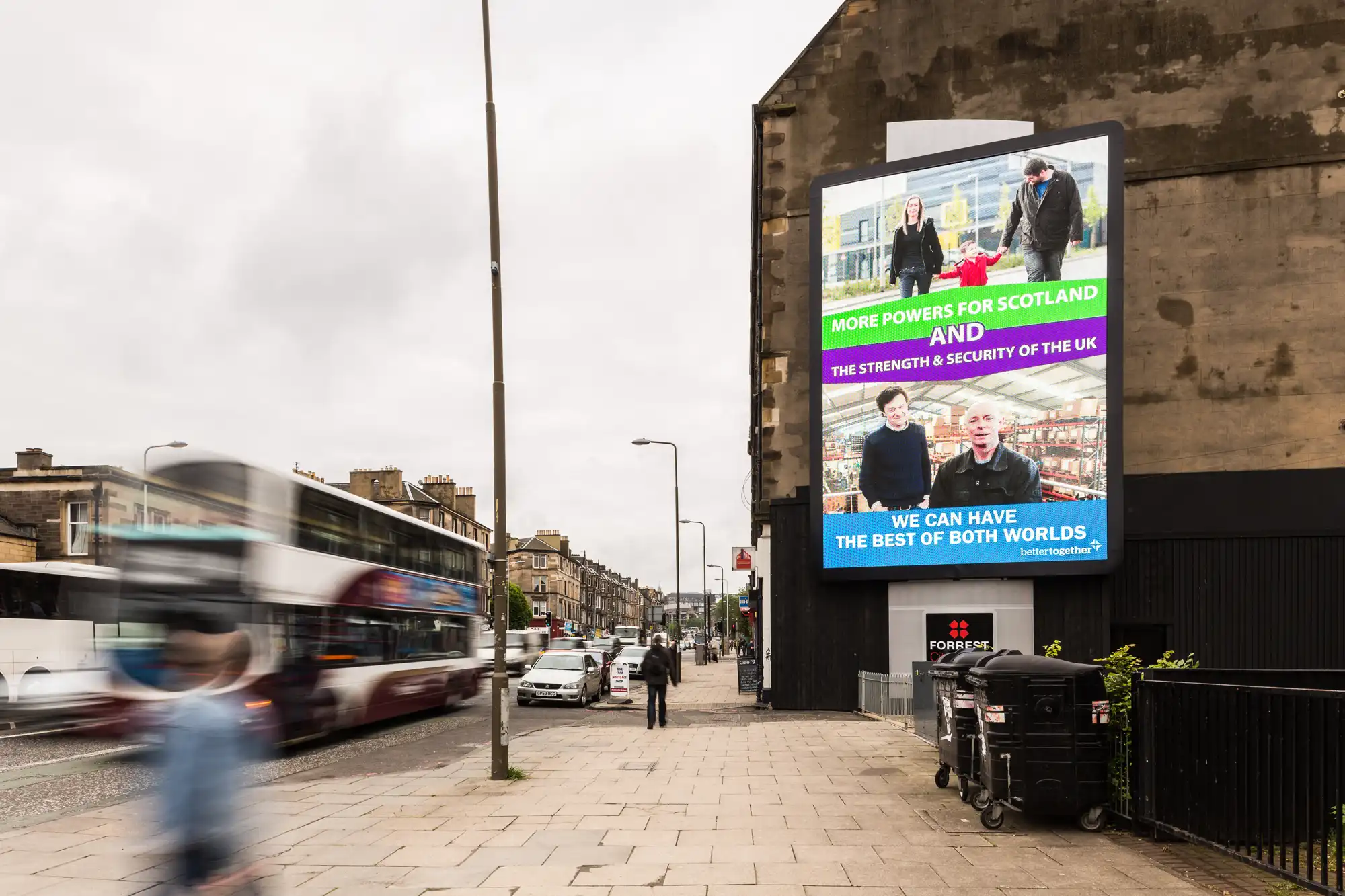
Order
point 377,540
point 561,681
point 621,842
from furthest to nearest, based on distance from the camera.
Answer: point 561,681
point 377,540
point 621,842

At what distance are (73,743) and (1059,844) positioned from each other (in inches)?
625

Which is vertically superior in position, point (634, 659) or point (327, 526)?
point (327, 526)

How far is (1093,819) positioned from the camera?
333 inches

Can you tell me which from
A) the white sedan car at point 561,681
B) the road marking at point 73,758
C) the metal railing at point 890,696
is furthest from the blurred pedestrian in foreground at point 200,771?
the white sedan car at point 561,681

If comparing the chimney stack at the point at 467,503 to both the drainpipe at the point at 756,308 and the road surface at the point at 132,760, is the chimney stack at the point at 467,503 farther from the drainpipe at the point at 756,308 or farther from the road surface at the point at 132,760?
the road surface at the point at 132,760

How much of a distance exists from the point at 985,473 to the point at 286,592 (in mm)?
13974

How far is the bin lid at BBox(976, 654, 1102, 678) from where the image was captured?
8508 mm

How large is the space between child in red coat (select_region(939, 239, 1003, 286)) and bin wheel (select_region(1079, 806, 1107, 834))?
592 inches

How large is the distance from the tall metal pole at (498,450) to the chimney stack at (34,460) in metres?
41.4

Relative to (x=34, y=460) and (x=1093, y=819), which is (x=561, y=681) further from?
(x=34, y=460)

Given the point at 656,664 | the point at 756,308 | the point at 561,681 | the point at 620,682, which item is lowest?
the point at 620,682

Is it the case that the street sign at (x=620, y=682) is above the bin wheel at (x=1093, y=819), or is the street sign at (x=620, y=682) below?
below

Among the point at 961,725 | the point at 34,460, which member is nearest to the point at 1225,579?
the point at 961,725

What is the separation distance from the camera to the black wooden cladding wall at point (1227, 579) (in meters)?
21.7
